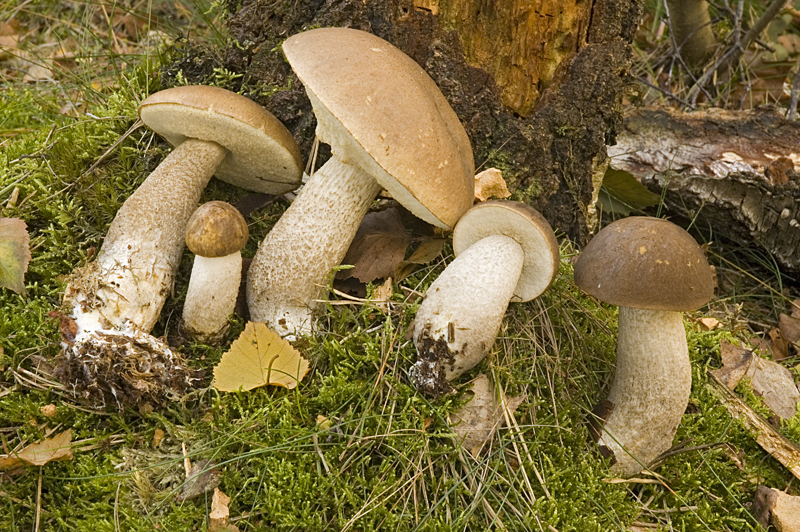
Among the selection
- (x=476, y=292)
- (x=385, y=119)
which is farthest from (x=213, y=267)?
(x=476, y=292)

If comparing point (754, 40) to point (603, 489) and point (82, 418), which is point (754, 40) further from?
point (82, 418)

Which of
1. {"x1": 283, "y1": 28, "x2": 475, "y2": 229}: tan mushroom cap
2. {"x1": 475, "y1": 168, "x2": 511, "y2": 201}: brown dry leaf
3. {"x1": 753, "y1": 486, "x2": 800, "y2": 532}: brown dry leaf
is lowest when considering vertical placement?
{"x1": 753, "y1": 486, "x2": 800, "y2": 532}: brown dry leaf

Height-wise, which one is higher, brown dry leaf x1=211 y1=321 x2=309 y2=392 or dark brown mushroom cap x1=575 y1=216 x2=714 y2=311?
dark brown mushroom cap x1=575 y1=216 x2=714 y2=311

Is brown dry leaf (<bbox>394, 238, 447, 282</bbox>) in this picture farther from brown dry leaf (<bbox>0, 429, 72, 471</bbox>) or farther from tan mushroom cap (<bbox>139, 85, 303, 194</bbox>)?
brown dry leaf (<bbox>0, 429, 72, 471</bbox>)

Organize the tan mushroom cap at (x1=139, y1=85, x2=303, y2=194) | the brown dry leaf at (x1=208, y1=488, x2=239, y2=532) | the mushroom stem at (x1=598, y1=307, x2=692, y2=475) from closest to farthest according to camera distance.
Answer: the brown dry leaf at (x1=208, y1=488, x2=239, y2=532) → the mushroom stem at (x1=598, y1=307, x2=692, y2=475) → the tan mushroom cap at (x1=139, y1=85, x2=303, y2=194)

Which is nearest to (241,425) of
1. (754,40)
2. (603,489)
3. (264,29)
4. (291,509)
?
(291,509)

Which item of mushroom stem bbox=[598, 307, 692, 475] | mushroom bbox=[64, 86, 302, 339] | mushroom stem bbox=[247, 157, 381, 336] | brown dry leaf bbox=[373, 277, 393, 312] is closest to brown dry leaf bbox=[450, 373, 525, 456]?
mushroom stem bbox=[598, 307, 692, 475]
